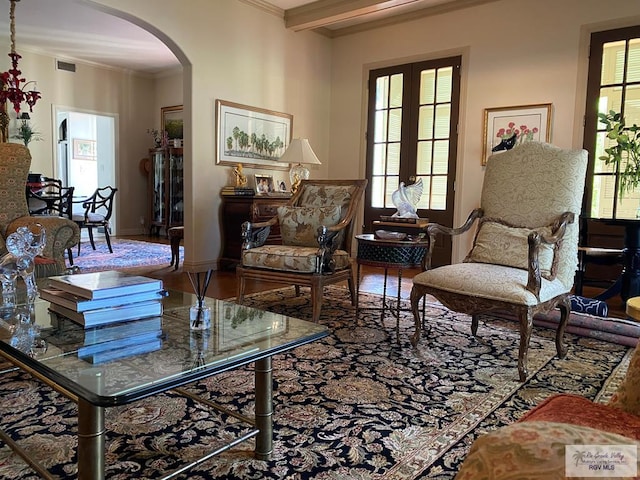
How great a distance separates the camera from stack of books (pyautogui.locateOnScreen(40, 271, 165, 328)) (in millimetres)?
1476

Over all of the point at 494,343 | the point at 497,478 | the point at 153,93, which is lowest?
the point at 494,343

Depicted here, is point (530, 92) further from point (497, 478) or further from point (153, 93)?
point (153, 93)

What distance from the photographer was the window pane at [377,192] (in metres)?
6.06

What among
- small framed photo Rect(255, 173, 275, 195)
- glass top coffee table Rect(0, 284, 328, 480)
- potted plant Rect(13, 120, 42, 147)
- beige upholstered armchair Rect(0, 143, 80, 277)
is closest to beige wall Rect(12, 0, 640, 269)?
small framed photo Rect(255, 173, 275, 195)

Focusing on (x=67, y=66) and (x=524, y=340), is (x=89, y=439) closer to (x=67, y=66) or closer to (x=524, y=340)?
(x=524, y=340)

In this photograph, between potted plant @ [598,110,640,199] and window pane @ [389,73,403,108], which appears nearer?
potted plant @ [598,110,640,199]

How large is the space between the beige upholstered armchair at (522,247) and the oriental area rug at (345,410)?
0.66 ft

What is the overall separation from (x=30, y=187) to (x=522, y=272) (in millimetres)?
5353

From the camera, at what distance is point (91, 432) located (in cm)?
105

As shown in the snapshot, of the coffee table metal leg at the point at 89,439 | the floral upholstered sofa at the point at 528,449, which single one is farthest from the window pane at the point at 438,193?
the floral upholstered sofa at the point at 528,449

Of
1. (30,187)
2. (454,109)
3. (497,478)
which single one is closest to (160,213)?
(30,187)

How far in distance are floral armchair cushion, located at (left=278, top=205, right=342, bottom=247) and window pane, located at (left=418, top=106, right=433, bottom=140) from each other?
2.62 metres

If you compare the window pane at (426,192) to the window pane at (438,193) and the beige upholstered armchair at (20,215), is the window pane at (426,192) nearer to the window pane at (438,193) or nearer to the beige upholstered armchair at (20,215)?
the window pane at (438,193)

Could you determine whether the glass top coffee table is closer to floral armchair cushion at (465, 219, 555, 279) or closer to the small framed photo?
floral armchair cushion at (465, 219, 555, 279)
